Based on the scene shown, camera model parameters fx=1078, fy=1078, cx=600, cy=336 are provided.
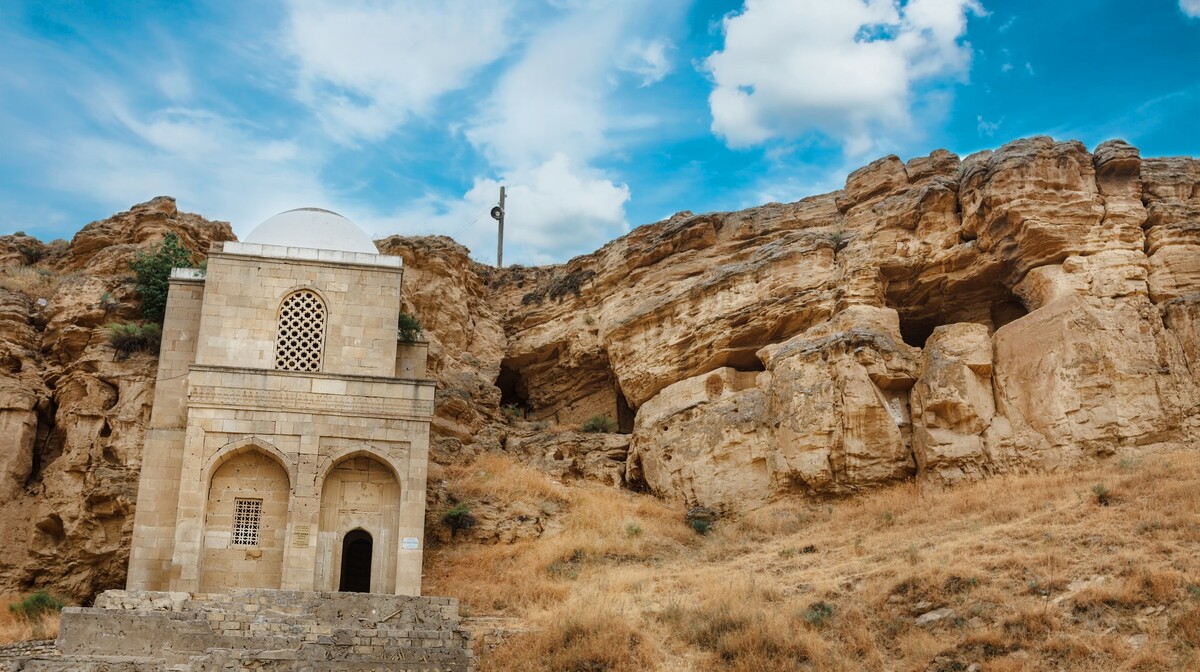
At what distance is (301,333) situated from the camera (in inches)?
828

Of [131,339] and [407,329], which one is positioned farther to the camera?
[407,329]

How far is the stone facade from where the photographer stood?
62.2ft

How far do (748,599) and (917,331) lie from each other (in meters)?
11.6

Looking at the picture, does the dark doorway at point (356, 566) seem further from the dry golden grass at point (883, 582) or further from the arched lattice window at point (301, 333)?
the arched lattice window at point (301, 333)

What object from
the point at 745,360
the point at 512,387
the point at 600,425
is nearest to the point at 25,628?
the point at 600,425

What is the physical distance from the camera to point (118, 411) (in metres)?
21.1

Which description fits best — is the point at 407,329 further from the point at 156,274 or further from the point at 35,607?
the point at 35,607

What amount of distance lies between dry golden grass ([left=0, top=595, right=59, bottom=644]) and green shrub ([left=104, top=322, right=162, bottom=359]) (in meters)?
5.61

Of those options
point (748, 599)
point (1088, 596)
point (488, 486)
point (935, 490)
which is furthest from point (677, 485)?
point (1088, 596)

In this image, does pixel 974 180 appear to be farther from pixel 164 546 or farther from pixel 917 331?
pixel 164 546

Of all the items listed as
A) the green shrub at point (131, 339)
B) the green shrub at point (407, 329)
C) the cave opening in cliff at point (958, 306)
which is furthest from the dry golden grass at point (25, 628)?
the cave opening in cliff at point (958, 306)

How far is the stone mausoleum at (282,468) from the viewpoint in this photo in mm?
15727

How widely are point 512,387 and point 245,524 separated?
13203 millimetres

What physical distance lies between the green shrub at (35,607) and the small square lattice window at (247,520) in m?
3.27
